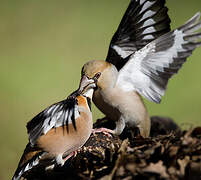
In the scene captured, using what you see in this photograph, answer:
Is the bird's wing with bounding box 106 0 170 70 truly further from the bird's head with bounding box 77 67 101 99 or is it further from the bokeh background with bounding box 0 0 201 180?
the bokeh background with bounding box 0 0 201 180

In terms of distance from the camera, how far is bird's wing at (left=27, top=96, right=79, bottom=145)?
1.26 metres

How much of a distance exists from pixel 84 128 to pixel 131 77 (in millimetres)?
436

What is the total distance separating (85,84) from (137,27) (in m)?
0.52

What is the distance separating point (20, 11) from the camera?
4.68 meters

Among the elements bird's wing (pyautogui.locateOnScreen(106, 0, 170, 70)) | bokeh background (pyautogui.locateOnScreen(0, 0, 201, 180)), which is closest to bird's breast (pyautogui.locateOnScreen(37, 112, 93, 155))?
bird's wing (pyautogui.locateOnScreen(106, 0, 170, 70))

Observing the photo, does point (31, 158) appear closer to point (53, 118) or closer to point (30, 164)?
point (30, 164)

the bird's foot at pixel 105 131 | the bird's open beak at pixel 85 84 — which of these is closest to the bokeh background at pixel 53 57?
the bird's foot at pixel 105 131

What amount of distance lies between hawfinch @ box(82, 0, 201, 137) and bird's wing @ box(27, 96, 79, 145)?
26 cm

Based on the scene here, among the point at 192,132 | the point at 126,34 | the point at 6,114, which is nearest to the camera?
the point at 192,132

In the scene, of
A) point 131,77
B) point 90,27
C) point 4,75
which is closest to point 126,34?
point 131,77

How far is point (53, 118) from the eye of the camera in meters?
1.27

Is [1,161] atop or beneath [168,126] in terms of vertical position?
beneath

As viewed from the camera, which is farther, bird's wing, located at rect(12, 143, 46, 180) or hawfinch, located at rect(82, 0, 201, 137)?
hawfinch, located at rect(82, 0, 201, 137)

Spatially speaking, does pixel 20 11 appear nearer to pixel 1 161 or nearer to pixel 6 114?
pixel 6 114
